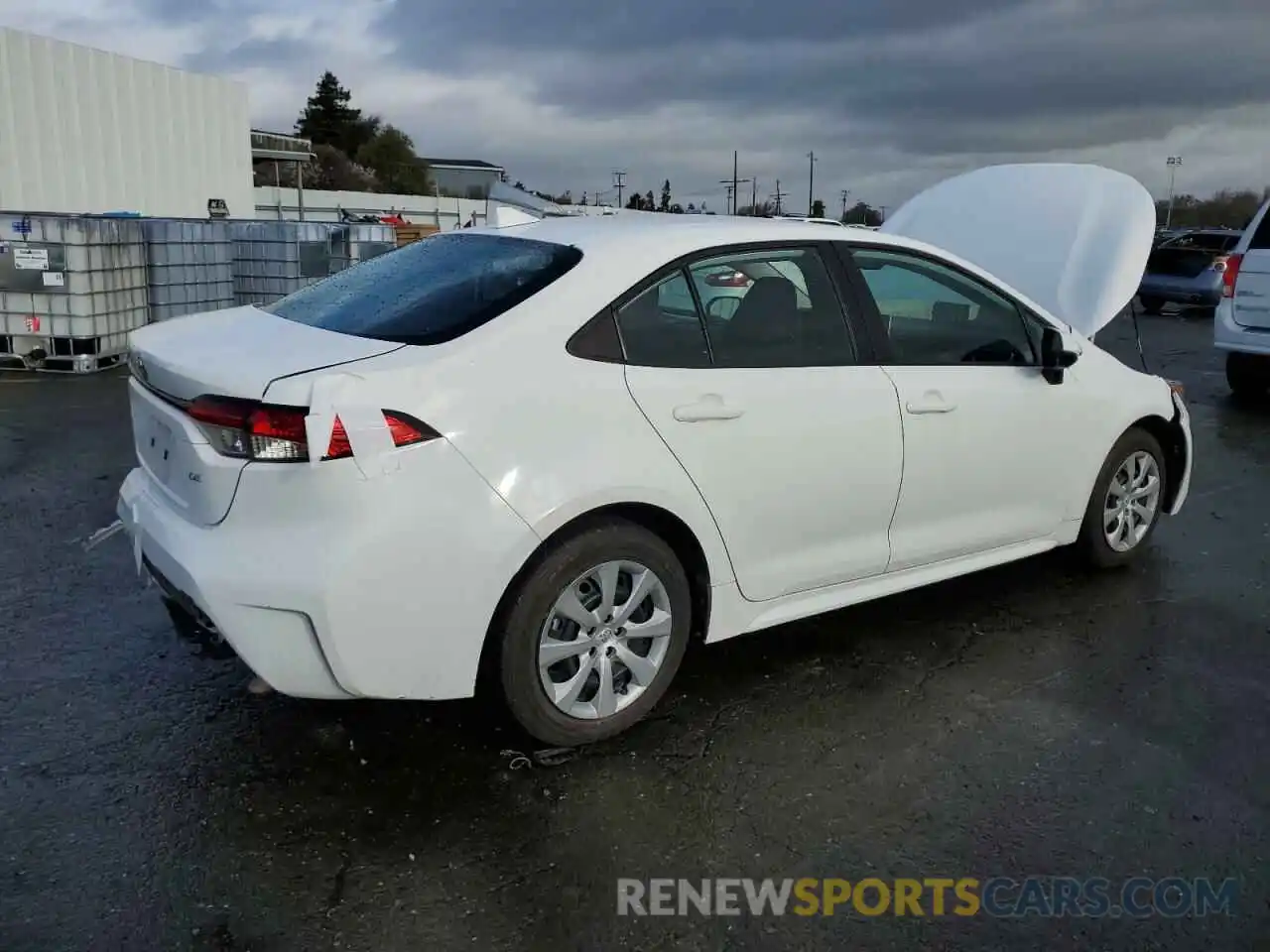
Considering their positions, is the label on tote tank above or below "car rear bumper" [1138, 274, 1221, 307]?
above

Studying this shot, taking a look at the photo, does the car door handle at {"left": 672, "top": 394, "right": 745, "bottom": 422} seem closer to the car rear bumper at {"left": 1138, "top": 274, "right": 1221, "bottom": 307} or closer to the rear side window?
the rear side window

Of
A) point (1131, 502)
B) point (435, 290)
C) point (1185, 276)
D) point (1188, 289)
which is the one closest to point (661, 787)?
point (435, 290)

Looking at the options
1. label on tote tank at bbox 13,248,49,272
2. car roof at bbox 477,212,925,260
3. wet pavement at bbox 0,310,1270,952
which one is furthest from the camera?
label on tote tank at bbox 13,248,49,272

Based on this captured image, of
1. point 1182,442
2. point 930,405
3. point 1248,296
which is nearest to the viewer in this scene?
point 930,405

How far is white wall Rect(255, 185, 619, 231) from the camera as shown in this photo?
39.0m

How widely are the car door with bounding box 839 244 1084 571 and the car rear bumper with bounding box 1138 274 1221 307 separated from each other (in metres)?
17.0

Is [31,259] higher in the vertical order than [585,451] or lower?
higher

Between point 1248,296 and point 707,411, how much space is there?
813cm

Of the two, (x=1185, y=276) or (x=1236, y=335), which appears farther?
(x=1185, y=276)

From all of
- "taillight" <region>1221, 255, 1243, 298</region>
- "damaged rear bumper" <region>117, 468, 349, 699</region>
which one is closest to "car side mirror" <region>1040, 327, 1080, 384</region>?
"damaged rear bumper" <region>117, 468, 349, 699</region>

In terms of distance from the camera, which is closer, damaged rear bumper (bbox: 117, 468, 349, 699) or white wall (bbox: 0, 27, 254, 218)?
damaged rear bumper (bbox: 117, 468, 349, 699)

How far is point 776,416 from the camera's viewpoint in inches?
138

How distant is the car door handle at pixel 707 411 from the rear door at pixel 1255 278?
7933 mm

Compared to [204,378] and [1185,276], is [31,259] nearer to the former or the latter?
[204,378]
